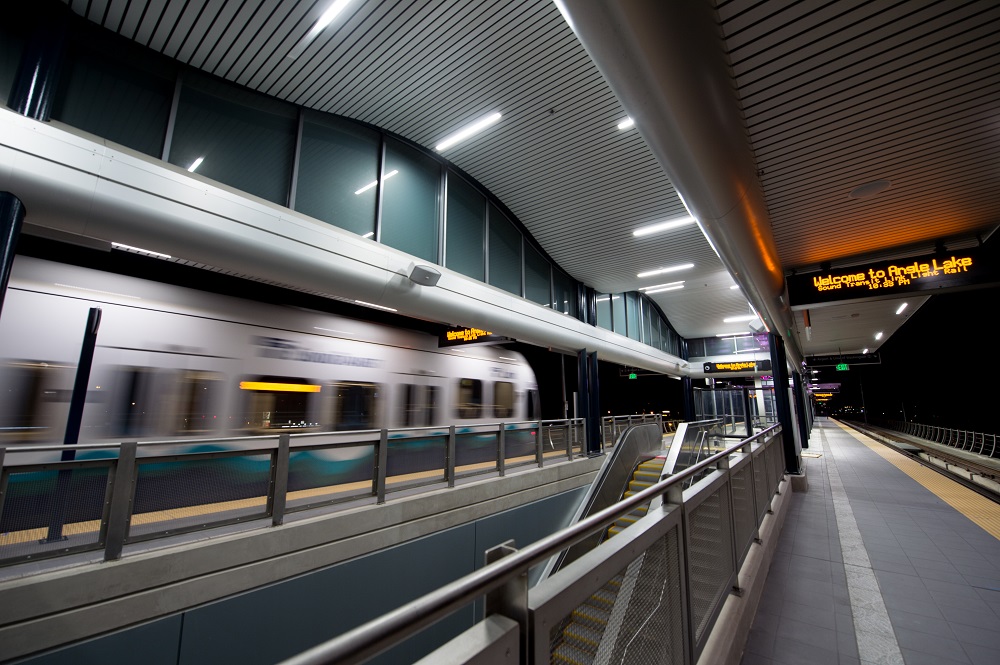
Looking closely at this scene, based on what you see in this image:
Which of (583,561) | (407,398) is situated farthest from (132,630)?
(407,398)

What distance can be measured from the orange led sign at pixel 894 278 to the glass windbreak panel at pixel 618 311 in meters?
8.43

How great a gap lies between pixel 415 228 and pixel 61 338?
4.95 meters

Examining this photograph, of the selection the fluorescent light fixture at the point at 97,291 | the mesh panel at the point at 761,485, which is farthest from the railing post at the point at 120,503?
the mesh panel at the point at 761,485

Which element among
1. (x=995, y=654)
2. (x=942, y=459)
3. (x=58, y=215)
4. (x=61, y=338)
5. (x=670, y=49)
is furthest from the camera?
(x=942, y=459)

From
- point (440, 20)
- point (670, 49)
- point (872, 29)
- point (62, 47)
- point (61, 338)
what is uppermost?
point (440, 20)

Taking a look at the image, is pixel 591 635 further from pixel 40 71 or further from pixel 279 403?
pixel 40 71

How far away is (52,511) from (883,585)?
6813 millimetres

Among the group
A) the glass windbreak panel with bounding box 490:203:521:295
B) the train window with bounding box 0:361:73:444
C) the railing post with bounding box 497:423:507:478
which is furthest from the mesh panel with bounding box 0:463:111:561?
the glass windbreak panel with bounding box 490:203:521:295

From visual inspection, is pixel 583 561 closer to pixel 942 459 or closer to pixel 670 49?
pixel 670 49

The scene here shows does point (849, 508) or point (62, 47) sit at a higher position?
point (62, 47)

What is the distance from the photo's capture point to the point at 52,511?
3.02 meters

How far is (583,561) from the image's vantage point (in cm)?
149

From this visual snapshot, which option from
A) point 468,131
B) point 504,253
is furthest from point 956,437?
point 468,131

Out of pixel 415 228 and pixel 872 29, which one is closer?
pixel 872 29
